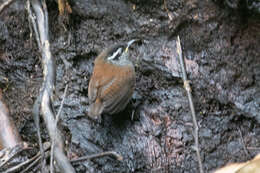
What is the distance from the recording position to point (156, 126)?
4457mm

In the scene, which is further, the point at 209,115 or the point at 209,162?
the point at 209,115

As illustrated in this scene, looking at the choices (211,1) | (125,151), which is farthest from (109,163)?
(211,1)

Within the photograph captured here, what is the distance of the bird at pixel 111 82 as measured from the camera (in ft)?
14.0

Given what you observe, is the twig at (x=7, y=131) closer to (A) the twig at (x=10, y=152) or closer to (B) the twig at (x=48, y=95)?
(A) the twig at (x=10, y=152)

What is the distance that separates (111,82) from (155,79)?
0.63m

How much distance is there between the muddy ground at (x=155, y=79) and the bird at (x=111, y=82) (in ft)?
0.96

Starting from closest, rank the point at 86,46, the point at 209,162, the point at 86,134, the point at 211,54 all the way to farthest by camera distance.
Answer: the point at 209,162
the point at 86,134
the point at 211,54
the point at 86,46

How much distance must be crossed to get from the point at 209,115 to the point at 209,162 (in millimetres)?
591

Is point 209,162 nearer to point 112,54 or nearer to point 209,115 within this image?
point 209,115

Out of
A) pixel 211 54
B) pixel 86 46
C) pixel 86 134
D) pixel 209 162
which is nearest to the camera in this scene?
pixel 209 162

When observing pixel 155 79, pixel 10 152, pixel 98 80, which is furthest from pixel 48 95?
pixel 155 79

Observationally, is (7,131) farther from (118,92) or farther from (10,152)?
(118,92)

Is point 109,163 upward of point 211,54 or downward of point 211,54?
downward

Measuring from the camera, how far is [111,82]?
174 inches
